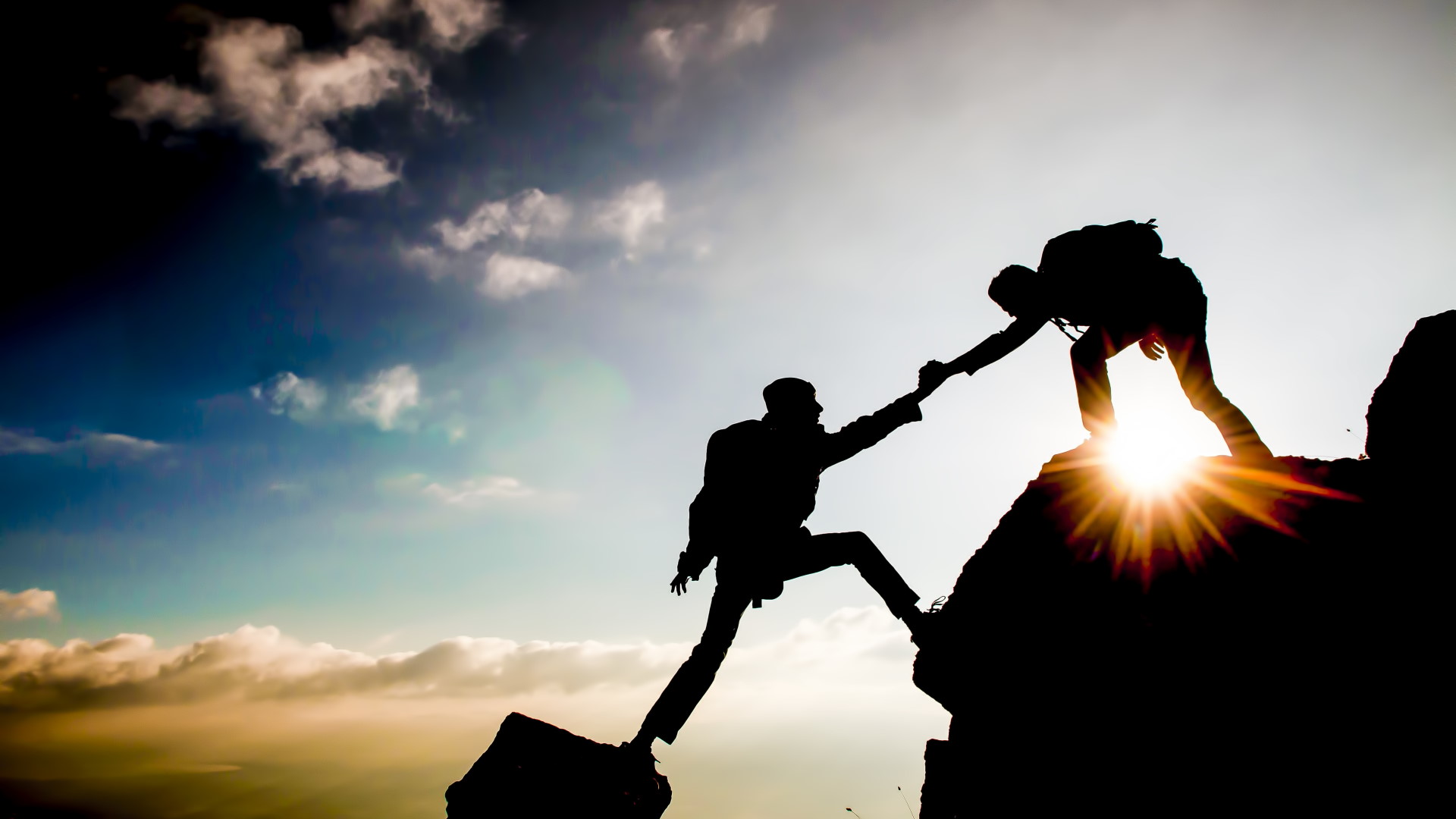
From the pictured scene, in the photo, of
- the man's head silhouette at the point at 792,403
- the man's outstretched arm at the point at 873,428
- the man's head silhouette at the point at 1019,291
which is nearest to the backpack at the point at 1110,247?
the man's head silhouette at the point at 1019,291

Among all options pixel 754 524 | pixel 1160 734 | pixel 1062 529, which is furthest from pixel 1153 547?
pixel 754 524

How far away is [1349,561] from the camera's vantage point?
3.27 meters

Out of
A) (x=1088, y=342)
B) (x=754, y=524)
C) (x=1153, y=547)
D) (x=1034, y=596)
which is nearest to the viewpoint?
(x=1153, y=547)

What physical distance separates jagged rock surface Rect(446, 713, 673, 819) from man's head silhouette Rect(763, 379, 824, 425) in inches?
137

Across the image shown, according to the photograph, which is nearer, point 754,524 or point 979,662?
point 979,662

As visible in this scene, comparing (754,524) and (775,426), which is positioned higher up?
(775,426)

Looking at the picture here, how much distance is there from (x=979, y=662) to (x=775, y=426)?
2.91 m

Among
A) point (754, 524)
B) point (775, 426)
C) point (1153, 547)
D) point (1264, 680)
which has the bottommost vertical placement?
point (1264, 680)

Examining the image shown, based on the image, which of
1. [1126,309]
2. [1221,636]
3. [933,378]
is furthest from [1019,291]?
[1221,636]

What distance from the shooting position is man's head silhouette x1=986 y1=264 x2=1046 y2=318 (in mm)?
5941

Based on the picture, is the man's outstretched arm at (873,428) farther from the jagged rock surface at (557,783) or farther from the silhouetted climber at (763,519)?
the jagged rock surface at (557,783)

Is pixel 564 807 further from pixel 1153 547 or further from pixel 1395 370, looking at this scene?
pixel 1395 370

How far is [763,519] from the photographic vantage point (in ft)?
20.5

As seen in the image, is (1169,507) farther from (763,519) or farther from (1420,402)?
(763,519)
